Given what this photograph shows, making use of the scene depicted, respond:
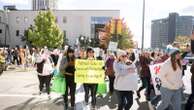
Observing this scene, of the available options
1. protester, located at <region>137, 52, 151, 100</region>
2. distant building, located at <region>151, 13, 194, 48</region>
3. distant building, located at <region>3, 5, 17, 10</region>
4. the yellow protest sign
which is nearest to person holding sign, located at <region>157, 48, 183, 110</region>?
the yellow protest sign

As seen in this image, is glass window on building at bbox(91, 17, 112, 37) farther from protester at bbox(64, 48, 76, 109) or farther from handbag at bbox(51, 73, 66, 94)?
protester at bbox(64, 48, 76, 109)

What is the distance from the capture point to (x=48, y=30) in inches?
3228

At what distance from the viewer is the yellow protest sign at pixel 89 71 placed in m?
12.4

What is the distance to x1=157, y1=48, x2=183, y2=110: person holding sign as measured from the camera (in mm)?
10000

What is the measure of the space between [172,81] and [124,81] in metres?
1.23

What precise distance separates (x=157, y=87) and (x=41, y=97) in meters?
4.70

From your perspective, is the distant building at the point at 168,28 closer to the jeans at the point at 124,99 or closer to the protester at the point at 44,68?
the protester at the point at 44,68

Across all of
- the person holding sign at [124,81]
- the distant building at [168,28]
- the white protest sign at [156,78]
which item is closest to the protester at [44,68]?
the white protest sign at [156,78]

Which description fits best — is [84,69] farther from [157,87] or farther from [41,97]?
[41,97]

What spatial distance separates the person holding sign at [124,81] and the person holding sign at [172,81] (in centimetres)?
90

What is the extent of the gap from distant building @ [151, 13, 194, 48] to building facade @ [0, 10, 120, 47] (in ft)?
36.4

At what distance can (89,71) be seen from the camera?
12.7 m

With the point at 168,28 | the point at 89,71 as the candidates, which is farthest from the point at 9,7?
the point at 89,71

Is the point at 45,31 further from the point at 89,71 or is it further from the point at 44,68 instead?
the point at 89,71
